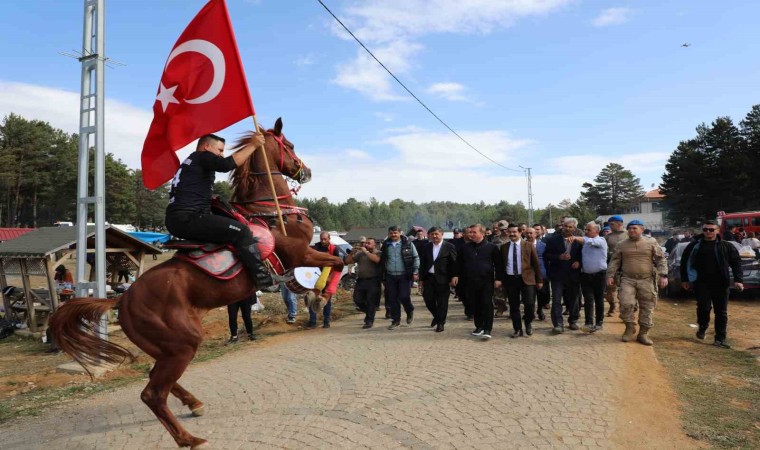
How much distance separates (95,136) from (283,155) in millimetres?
4448

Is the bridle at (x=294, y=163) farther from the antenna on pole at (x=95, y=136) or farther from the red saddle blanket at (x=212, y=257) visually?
the antenna on pole at (x=95, y=136)

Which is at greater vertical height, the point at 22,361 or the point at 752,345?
the point at 752,345

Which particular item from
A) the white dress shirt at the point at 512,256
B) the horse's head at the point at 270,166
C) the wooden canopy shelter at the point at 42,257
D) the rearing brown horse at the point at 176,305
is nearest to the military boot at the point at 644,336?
the white dress shirt at the point at 512,256

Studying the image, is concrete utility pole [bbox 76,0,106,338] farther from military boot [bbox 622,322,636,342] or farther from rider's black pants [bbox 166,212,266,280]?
military boot [bbox 622,322,636,342]

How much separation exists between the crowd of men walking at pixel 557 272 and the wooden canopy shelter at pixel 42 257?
6205 millimetres

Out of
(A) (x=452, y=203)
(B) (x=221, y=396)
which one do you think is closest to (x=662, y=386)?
(B) (x=221, y=396)

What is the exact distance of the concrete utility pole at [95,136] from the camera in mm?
7457

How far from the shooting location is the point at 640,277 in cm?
754

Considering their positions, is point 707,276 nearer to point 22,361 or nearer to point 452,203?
point 22,361

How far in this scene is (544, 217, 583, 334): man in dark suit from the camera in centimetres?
838

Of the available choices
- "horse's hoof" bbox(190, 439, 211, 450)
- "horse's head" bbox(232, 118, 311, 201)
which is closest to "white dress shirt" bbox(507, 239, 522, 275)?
"horse's head" bbox(232, 118, 311, 201)

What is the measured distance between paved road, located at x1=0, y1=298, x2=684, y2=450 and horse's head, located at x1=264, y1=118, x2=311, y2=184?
263cm

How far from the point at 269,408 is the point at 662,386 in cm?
475

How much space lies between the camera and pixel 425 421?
4.52 metres
